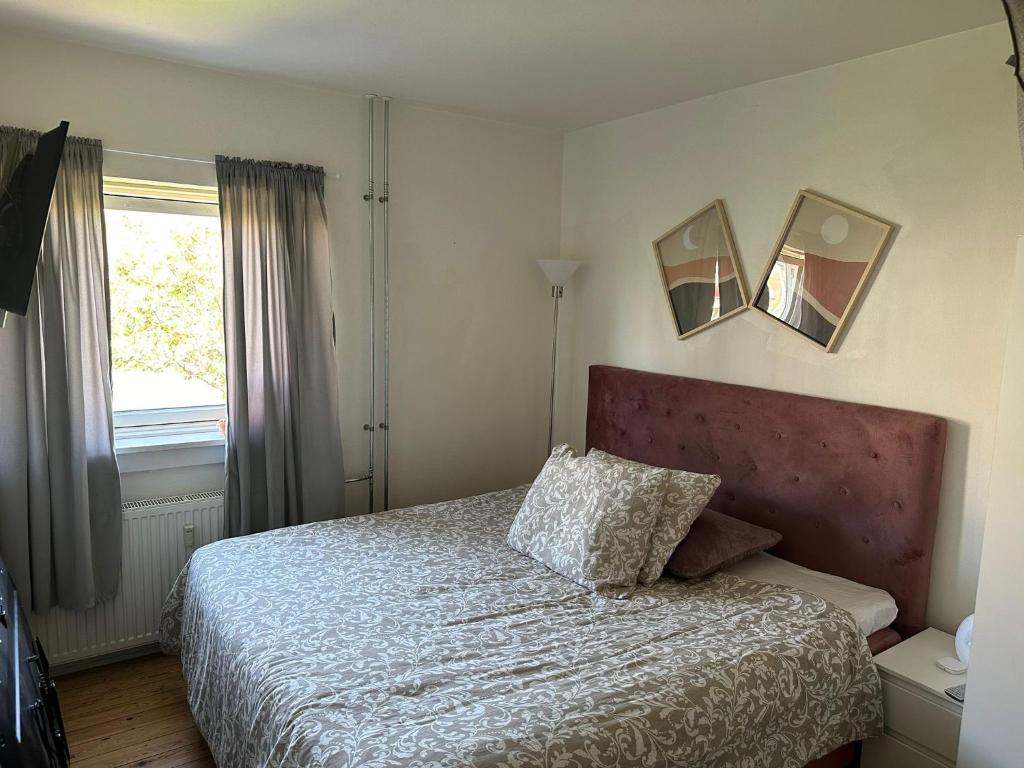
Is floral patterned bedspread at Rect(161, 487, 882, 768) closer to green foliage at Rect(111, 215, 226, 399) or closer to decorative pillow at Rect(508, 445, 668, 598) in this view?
decorative pillow at Rect(508, 445, 668, 598)

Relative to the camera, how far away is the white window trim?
292cm

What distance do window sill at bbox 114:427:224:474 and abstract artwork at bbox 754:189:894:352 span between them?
2.45 m

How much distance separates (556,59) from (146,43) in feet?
5.00

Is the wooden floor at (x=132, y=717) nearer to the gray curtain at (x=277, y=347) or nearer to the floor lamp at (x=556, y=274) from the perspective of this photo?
the gray curtain at (x=277, y=347)

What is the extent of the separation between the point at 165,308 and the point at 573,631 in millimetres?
2233

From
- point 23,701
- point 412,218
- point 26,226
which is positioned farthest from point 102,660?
point 412,218

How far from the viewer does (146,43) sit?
8.70ft

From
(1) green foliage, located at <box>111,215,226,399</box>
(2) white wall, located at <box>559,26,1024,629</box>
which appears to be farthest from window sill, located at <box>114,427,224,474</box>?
(2) white wall, located at <box>559,26,1024,629</box>

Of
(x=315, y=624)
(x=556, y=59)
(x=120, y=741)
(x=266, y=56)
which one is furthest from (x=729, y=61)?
(x=120, y=741)

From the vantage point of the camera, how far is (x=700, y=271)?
3.21 metres

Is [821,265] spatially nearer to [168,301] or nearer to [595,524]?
[595,524]

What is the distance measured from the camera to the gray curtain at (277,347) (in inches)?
119

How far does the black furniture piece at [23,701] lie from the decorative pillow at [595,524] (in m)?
1.55

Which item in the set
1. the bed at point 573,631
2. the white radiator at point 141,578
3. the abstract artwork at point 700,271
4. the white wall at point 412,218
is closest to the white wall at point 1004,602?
the bed at point 573,631
